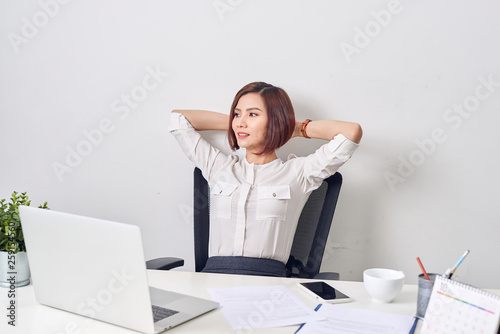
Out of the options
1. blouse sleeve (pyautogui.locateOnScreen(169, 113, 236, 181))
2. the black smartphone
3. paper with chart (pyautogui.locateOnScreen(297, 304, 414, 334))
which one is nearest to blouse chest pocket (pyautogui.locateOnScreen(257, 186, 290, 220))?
blouse sleeve (pyautogui.locateOnScreen(169, 113, 236, 181))

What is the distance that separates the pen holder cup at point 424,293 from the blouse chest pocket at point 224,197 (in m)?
0.87

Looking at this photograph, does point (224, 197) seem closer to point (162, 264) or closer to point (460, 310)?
point (162, 264)

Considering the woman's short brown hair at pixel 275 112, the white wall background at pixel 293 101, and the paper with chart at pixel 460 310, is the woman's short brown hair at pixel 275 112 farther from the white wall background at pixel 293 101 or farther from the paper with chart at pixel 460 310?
the paper with chart at pixel 460 310

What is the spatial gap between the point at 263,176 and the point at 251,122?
0.71ft

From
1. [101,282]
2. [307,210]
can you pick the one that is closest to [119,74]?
[307,210]

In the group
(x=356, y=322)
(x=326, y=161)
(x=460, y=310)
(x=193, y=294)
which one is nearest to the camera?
(x=460, y=310)

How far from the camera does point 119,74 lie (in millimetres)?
2195

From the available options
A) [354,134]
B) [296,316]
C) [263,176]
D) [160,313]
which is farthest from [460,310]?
[263,176]

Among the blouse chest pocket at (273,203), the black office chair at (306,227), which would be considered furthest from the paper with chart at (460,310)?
the blouse chest pocket at (273,203)

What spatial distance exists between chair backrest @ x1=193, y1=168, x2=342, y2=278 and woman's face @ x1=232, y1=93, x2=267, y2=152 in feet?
0.77

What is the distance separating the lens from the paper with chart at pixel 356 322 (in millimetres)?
1107

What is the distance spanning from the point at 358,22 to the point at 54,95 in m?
1.39

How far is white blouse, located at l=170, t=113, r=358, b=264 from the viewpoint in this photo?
1845 mm

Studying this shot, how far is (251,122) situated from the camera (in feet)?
6.28
